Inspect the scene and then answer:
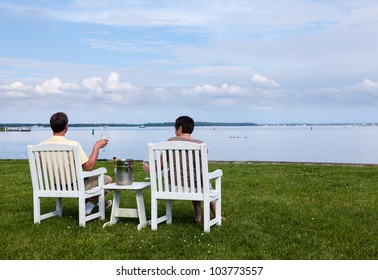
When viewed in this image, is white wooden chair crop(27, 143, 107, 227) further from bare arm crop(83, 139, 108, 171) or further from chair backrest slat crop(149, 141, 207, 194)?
chair backrest slat crop(149, 141, 207, 194)

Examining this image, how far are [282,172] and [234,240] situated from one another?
931cm

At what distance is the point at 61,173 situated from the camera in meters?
7.72

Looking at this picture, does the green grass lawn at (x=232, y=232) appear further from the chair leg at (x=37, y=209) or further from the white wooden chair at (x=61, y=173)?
the white wooden chair at (x=61, y=173)

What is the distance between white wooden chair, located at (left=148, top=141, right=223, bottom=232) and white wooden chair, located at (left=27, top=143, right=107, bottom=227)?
3.59 feet

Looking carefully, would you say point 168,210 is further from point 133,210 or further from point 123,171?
point 123,171

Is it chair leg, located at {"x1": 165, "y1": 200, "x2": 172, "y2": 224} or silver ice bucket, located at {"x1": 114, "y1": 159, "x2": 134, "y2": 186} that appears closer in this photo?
silver ice bucket, located at {"x1": 114, "y1": 159, "x2": 134, "y2": 186}

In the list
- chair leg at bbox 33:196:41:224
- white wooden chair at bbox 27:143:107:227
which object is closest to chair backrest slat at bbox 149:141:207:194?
white wooden chair at bbox 27:143:107:227

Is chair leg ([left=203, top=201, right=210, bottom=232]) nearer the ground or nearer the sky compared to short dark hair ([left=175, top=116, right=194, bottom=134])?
nearer the ground

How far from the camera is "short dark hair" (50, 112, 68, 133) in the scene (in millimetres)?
7752

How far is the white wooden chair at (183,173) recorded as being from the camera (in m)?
7.12

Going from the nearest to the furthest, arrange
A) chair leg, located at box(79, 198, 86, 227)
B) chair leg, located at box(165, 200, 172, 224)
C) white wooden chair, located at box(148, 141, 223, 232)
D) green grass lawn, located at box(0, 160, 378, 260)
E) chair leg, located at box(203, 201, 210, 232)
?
1. green grass lawn, located at box(0, 160, 378, 260)
2. white wooden chair, located at box(148, 141, 223, 232)
3. chair leg, located at box(203, 201, 210, 232)
4. chair leg, located at box(79, 198, 86, 227)
5. chair leg, located at box(165, 200, 172, 224)

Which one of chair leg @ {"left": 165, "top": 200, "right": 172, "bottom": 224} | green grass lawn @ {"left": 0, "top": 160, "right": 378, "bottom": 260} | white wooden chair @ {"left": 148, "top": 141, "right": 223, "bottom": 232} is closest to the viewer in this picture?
green grass lawn @ {"left": 0, "top": 160, "right": 378, "bottom": 260}

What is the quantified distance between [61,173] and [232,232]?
2772 mm

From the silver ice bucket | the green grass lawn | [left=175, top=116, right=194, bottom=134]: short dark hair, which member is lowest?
the green grass lawn
